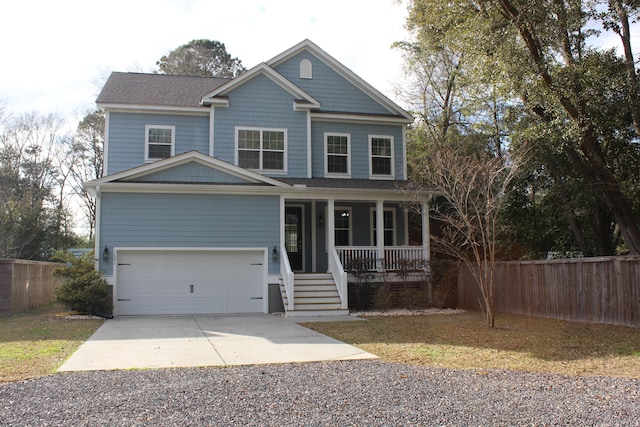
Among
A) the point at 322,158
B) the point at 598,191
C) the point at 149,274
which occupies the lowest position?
the point at 149,274

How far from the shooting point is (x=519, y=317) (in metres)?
13.7

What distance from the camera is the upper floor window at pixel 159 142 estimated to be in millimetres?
16984

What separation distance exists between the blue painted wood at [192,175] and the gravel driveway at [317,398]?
336 inches

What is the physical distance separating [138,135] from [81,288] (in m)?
5.52

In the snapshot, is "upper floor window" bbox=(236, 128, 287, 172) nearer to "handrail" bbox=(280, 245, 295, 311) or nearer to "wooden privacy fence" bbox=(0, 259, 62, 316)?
"handrail" bbox=(280, 245, 295, 311)

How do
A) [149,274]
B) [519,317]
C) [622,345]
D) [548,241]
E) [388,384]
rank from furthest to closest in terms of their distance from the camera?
[548,241] → [149,274] → [519,317] → [622,345] → [388,384]

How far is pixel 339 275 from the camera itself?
48.8 ft

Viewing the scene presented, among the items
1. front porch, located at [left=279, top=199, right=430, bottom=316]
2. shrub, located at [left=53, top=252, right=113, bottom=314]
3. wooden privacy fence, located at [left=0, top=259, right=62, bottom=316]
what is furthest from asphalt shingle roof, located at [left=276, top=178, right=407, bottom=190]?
wooden privacy fence, located at [left=0, top=259, right=62, bottom=316]

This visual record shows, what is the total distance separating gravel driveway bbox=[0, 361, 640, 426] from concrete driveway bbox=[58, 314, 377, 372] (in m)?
0.73

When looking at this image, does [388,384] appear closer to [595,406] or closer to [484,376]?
[484,376]

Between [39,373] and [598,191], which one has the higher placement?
[598,191]

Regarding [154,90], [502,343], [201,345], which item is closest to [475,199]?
[502,343]

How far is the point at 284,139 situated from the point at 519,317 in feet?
29.0

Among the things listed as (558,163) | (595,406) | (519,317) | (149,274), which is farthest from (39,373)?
(558,163)
